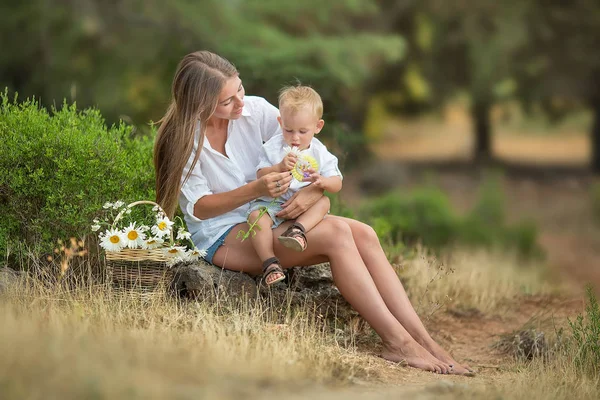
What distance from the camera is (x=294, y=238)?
4359mm

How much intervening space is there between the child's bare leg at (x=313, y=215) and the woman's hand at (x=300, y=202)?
0.08ft

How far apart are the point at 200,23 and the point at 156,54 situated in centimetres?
→ 85

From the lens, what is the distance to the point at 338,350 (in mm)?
4344

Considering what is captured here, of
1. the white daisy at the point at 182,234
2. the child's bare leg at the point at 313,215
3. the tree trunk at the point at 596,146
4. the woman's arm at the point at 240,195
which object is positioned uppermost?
the tree trunk at the point at 596,146

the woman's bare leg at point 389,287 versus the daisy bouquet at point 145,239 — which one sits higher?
the daisy bouquet at point 145,239

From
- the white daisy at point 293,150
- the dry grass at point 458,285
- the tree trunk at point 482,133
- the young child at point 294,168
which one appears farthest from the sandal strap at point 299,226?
the tree trunk at point 482,133

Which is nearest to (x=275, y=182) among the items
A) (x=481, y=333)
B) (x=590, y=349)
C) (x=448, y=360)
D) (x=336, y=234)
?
(x=336, y=234)

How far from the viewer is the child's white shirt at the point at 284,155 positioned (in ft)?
15.5

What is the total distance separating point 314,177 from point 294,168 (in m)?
0.12

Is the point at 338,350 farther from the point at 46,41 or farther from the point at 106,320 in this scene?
the point at 46,41

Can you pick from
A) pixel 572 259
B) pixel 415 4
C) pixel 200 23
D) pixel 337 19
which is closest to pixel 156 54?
pixel 200 23

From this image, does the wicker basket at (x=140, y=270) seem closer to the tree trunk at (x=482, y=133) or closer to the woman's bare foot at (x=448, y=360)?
the woman's bare foot at (x=448, y=360)

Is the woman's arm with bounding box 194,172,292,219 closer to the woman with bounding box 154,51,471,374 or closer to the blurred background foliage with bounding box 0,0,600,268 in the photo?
the woman with bounding box 154,51,471,374

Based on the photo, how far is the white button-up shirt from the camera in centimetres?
476
